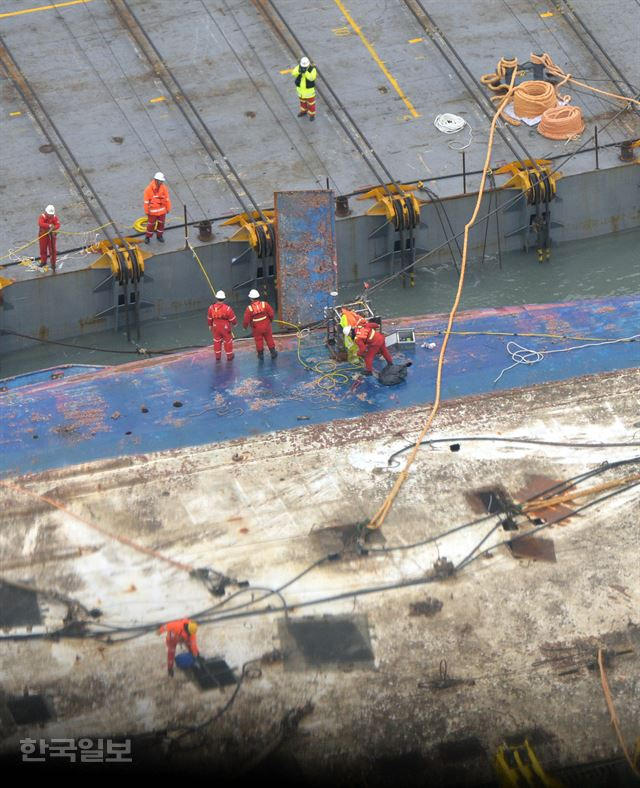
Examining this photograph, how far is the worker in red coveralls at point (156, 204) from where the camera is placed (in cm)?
2656

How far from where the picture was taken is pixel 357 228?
27.9m

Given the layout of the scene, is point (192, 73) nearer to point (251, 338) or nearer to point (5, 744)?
point (251, 338)

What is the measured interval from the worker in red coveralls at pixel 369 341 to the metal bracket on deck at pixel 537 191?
731 cm

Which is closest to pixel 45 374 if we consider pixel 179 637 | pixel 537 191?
pixel 179 637

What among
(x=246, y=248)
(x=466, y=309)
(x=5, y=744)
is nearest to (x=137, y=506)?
(x=5, y=744)

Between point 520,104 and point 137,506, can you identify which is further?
point 520,104

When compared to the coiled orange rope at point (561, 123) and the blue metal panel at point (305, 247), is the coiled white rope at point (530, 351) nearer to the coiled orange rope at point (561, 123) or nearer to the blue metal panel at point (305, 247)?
the blue metal panel at point (305, 247)

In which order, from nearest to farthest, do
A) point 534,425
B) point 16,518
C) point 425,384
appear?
1. point 16,518
2. point 534,425
3. point 425,384

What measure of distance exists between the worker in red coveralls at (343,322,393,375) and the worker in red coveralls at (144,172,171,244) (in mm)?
6077

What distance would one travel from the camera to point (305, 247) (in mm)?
25906

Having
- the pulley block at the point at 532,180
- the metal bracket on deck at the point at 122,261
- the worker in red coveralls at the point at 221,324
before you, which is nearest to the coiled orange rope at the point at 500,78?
the pulley block at the point at 532,180

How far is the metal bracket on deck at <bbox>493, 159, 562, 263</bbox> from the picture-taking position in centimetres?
2852

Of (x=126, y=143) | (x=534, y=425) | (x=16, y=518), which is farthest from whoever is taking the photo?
(x=126, y=143)

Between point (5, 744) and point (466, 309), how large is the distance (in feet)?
47.5
